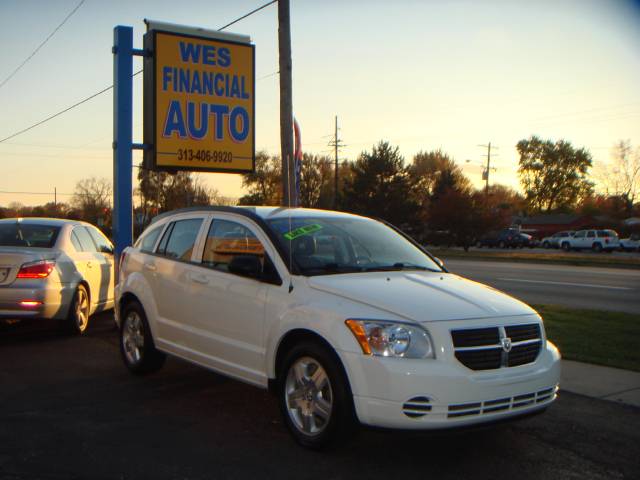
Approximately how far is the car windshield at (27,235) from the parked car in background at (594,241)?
51223 millimetres

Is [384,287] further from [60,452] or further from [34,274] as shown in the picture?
[34,274]

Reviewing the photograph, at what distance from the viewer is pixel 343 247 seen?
233 inches

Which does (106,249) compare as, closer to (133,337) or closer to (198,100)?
(198,100)

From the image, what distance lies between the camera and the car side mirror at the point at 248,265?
17.9 feet

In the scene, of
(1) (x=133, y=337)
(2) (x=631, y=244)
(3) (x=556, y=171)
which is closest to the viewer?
(1) (x=133, y=337)

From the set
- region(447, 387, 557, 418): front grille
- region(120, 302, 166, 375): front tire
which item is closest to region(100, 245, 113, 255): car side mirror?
region(120, 302, 166, 375): front tire

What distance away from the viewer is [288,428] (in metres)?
5.11

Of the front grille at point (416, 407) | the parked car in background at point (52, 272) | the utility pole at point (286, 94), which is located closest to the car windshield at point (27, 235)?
the parked car in background at point (52, 272)

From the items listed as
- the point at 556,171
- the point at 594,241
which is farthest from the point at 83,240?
the point at 556,171

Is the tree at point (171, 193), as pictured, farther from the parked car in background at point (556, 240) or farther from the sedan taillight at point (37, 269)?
the sedan taillight at point (37, 269)

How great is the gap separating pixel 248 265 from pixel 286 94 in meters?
9.78

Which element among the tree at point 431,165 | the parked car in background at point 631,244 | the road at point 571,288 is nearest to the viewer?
the road at point 571,288

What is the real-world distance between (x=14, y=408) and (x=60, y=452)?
4.57ft

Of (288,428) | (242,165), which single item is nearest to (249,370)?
(288,428)
